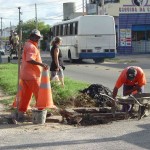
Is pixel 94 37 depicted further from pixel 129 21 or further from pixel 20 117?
pixel 20 117

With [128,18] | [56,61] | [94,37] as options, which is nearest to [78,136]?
[56,61]

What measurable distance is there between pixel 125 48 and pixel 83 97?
115ft

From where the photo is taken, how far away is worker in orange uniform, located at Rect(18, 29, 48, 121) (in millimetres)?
9734

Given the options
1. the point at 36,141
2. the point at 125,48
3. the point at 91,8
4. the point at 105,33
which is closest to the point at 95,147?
the point at 36,141

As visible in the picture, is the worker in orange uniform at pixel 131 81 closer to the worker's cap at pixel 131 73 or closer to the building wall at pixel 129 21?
the worker's cap at pixel 131 73

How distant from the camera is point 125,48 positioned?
4584 cm

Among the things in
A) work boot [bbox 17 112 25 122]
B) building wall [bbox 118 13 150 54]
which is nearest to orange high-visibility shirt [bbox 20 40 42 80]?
work boot [bbox 17 112 25 122]

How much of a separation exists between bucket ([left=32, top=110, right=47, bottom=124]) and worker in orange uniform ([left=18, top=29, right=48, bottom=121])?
1.77 ft

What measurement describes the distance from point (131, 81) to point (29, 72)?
7.21ft

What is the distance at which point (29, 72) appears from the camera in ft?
32.1

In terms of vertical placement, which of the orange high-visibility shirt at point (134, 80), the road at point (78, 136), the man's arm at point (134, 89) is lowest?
the road at point (78, 136)

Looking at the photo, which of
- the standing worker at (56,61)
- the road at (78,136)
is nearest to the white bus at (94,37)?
the standing worker at (56,61)

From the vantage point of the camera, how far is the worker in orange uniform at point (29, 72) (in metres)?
9.73

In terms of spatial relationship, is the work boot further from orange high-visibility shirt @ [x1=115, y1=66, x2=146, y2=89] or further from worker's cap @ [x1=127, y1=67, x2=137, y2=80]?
worker's cap @ [x1=127, y1=67, x2=137, y2=80]
